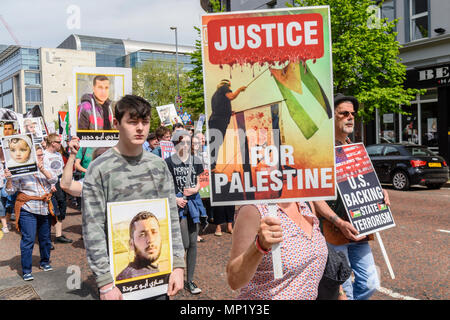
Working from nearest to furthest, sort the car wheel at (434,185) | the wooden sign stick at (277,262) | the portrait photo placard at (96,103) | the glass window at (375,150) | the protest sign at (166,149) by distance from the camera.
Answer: the wooden sign stick at (277,262)
the portrait photo placard at (96,103)
the protest sign at (166,149)
the car wheel at (434,185)
the glass window at (375,150)

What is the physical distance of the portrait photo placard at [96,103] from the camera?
3650 millimetres

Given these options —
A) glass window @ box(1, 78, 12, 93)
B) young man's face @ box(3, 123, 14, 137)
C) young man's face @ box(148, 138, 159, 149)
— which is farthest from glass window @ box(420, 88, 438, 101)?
glass window @ box(1, 78, 12, 93)

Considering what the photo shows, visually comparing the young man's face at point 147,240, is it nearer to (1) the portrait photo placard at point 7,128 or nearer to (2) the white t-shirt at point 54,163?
(2) the white t-shirt at point 54,163

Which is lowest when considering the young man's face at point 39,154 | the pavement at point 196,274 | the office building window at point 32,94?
the pavement at point 196,274

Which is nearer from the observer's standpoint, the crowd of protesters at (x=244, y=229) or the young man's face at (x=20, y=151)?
the crowd of protesters at (x=244, y=229)

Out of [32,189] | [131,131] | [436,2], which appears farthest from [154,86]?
[131,131]

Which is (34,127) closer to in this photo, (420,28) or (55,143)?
(55,143)

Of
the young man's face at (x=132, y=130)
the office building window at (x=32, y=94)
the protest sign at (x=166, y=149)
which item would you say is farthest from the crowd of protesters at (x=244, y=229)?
the office building window at (x=32, y=94)

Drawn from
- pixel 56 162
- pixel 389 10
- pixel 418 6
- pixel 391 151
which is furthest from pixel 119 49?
pixel 56 162

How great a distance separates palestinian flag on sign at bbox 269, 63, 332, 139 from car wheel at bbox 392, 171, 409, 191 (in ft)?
42.0

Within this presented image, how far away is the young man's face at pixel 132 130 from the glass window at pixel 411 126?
816 inches

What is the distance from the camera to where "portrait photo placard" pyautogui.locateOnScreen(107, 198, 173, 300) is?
2.27 metres

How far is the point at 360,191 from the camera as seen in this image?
335 cm

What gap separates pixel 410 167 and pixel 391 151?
1124 millimetres
